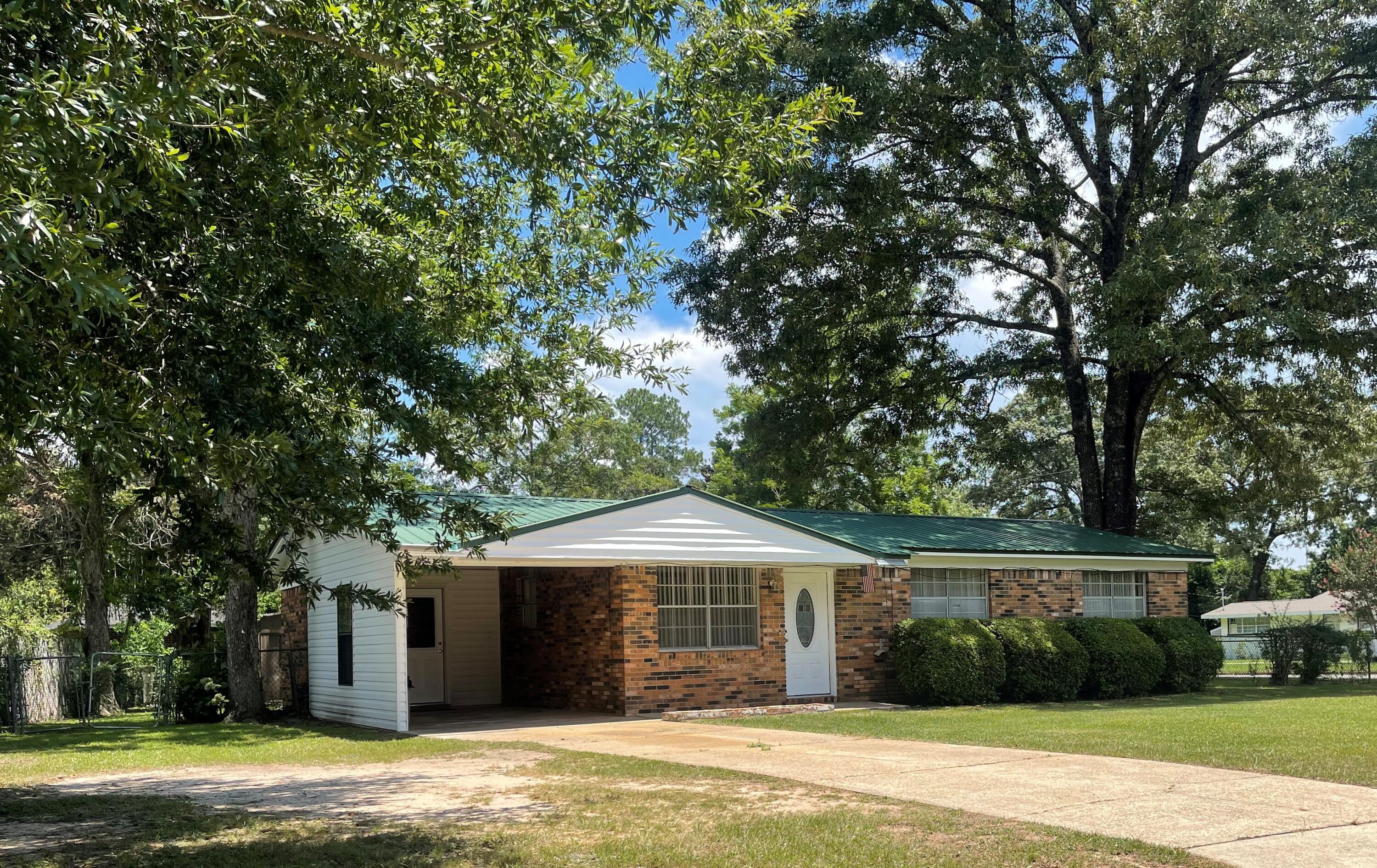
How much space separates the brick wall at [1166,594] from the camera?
81.6ft

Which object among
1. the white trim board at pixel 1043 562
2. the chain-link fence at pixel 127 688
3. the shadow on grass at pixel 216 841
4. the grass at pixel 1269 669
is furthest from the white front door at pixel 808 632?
the grass at pixel 1269 669

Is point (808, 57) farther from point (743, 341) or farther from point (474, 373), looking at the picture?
point (474, 373)

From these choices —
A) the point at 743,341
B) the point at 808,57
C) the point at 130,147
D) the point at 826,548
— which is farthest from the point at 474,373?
the point at 743,341

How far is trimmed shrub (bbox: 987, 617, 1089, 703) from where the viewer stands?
20.6m

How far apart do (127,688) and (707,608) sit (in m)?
13.8

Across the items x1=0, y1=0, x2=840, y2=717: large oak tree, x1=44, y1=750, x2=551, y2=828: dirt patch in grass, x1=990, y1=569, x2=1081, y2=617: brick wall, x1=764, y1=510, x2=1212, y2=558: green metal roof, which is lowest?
x1=44, y1=750, x2=551, y2=828: dirt patch in grass

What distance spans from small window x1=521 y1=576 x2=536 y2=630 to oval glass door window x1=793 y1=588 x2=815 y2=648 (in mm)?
4537

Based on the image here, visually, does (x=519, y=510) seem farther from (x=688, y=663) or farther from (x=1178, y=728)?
(x=1178, y=728)

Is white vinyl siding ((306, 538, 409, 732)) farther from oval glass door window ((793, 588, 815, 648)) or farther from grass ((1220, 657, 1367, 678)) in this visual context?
grass ((1220, 657, 1367, 678))

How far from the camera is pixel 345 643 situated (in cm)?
1966

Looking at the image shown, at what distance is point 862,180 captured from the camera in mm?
23000

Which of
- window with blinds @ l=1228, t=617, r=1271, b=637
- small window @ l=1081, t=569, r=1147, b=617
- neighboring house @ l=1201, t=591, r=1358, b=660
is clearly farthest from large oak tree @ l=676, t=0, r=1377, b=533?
window with blinds @ l=1228, t=617, r=1271, b=637

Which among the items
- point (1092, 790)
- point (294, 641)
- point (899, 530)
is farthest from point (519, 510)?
point (1092, 790)

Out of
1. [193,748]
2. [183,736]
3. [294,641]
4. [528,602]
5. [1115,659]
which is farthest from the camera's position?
[294,641]
